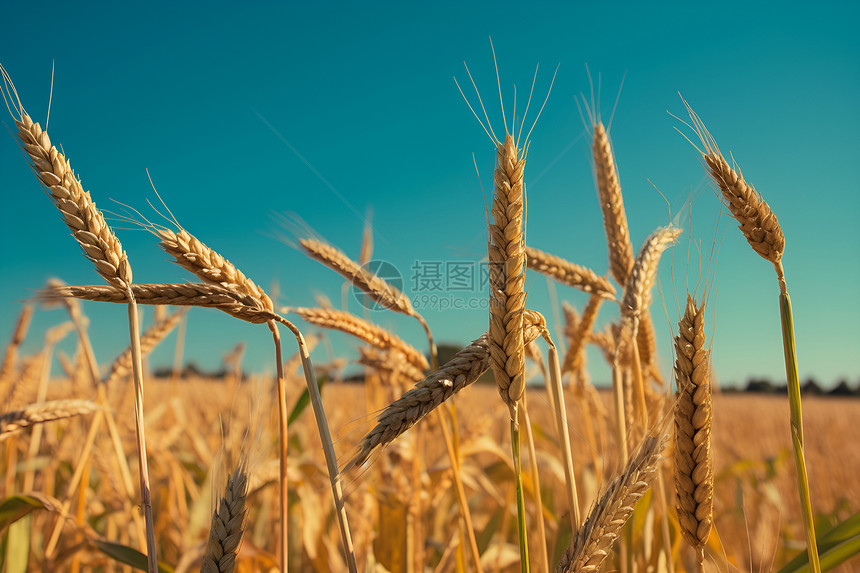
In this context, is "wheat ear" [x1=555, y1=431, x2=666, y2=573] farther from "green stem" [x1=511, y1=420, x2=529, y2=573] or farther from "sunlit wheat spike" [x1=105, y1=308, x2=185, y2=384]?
"sunlit wheat spike" [x1=105, y1=308, x2=185, y2=384]

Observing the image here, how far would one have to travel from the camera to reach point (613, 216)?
1907 mm

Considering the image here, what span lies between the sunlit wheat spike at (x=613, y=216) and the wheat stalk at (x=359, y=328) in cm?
85

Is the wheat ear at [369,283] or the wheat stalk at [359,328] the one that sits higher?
the wheat ear at [369,283]

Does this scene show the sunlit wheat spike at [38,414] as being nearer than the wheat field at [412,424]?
No

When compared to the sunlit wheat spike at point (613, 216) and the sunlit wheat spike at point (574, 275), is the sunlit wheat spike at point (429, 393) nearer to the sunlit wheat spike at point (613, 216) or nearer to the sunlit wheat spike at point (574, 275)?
the sunlit wheat spike at point (574, 275)

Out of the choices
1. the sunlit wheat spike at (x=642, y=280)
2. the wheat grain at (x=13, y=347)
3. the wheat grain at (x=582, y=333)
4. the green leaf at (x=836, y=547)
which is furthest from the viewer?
the wheat grain at (x=13, y=347)

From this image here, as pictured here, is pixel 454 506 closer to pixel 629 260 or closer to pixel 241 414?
pixel 241 414

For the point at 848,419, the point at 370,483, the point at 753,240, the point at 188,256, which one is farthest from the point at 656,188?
the point at 848,419

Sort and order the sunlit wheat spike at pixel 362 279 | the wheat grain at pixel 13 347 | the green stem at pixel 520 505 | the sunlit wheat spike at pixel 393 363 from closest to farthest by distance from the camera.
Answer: the green stem at pixel 520 505 < the sunlit wheat spike at pixel 362 279 < the sunlit wheat spike at pixel 393 363 < the wheat grain at pixel 13 347

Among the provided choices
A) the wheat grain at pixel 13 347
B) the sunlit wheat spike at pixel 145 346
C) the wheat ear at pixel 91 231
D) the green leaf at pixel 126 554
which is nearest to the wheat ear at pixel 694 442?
the wheat ear at pixel 91 231

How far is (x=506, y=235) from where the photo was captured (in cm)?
105

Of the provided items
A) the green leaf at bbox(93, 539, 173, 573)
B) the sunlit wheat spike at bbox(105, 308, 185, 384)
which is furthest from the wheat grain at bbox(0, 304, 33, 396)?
the green leaf at bbox(93, 539, 173, 573)

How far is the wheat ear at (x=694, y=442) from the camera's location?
1.08m

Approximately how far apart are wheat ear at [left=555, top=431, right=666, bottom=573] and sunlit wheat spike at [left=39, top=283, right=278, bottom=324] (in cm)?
81
